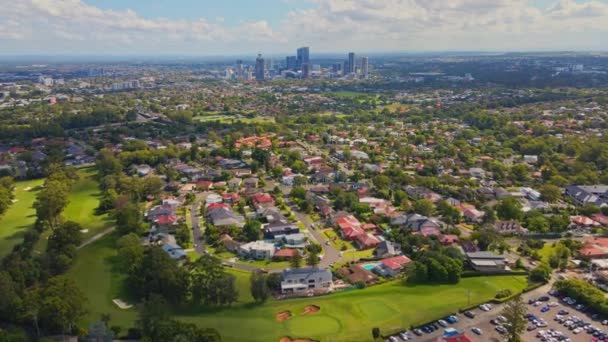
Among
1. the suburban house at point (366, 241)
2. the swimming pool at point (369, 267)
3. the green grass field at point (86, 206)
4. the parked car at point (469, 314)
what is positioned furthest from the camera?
the green grass field at point (86, 206)

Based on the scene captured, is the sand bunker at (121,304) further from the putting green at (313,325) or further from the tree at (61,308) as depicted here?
the putting green at (313,325)

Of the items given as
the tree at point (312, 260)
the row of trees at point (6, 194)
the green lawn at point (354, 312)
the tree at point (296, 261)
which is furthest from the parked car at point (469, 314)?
the row of trees at point (6, 194)

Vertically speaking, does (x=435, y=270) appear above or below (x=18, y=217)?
above

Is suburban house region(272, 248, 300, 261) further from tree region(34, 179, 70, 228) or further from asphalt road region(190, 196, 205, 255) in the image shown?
tree region(34, 179, 70, 228)

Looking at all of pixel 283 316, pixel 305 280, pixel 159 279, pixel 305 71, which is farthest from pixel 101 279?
pixel 305 71

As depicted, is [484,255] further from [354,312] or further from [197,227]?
[197,227]

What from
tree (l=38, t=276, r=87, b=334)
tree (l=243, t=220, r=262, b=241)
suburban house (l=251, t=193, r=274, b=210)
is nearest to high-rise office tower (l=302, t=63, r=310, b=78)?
suburban house (l=251, t=193, r=274, b=210)

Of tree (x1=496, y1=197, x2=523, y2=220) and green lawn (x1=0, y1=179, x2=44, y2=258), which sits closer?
green lawn (x1=0, y1=179, x2=44, y2=258)
